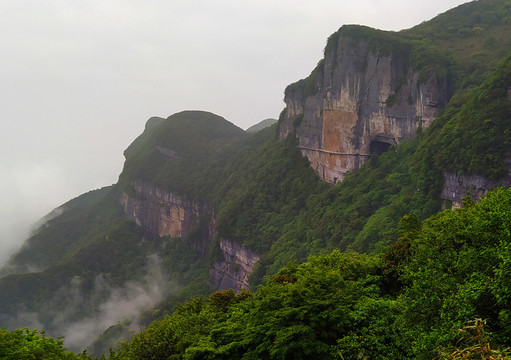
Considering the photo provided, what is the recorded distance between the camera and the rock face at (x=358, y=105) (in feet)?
195

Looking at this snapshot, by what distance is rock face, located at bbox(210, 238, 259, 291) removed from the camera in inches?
3150

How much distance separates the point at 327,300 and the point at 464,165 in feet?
110

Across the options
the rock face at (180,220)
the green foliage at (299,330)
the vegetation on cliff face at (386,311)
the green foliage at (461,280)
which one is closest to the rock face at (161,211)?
the rock face at (180,220)

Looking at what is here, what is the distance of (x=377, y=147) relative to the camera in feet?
224

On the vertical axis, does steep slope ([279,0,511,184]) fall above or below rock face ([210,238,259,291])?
above

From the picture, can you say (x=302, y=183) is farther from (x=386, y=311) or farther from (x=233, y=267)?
(x=386, y=311)

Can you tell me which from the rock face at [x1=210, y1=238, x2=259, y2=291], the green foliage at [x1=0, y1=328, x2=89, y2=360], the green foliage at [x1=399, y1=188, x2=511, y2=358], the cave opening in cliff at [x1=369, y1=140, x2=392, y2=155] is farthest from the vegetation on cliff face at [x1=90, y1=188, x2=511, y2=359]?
the rock face at [x1=210, y1=238, x2=259, y2=291]

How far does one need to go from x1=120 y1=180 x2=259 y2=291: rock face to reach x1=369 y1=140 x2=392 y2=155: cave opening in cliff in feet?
99.0

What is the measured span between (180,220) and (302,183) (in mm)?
48286

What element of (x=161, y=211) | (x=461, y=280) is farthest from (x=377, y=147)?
(x=161, y=211)

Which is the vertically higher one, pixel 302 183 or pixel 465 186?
pixel 465 186

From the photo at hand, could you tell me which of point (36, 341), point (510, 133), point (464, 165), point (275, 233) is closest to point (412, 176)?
point (464, 165)

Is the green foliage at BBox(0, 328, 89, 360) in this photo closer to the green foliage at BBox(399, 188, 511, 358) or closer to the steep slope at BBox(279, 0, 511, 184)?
the green foliage at BBox(399, 188, 511, 358)

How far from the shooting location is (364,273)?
23.5m
